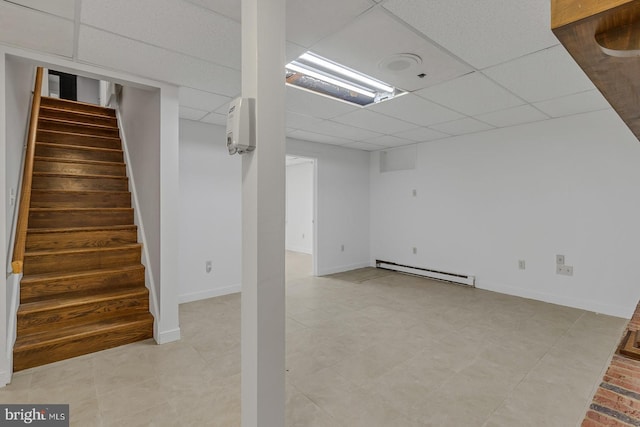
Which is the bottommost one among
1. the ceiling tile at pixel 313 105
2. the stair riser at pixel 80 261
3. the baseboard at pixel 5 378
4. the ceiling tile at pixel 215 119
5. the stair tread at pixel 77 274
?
the baseboard at pixel 5 378

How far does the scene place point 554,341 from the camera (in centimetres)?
283

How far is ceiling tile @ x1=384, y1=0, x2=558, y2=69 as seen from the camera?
1687 millimetres

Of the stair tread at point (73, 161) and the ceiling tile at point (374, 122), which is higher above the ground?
the ceiling tile at point (374, 122)

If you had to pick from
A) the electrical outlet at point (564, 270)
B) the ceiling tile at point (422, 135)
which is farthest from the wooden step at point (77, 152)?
the electrical outlet at point (564, 270)

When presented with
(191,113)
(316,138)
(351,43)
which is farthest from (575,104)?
(191,113)

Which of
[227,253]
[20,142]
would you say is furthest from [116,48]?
[227,253]

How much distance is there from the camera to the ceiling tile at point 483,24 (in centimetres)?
169

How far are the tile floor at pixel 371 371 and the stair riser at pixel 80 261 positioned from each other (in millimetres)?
877

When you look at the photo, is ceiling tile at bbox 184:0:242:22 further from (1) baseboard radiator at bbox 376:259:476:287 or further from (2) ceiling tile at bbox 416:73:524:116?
(1) baseboard radiator at bbox 376:259:476:287

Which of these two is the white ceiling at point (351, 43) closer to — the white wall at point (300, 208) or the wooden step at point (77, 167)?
the wooden step at point (77, 167)

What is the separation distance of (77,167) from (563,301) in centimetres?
604

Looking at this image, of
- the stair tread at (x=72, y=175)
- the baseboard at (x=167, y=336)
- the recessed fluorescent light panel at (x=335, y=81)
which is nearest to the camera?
the recessed fluorescent light panel at (x=335, y=81)

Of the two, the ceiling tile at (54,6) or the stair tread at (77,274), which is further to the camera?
the stair tread at (77,274)

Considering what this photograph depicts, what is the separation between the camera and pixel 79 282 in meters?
2.86
